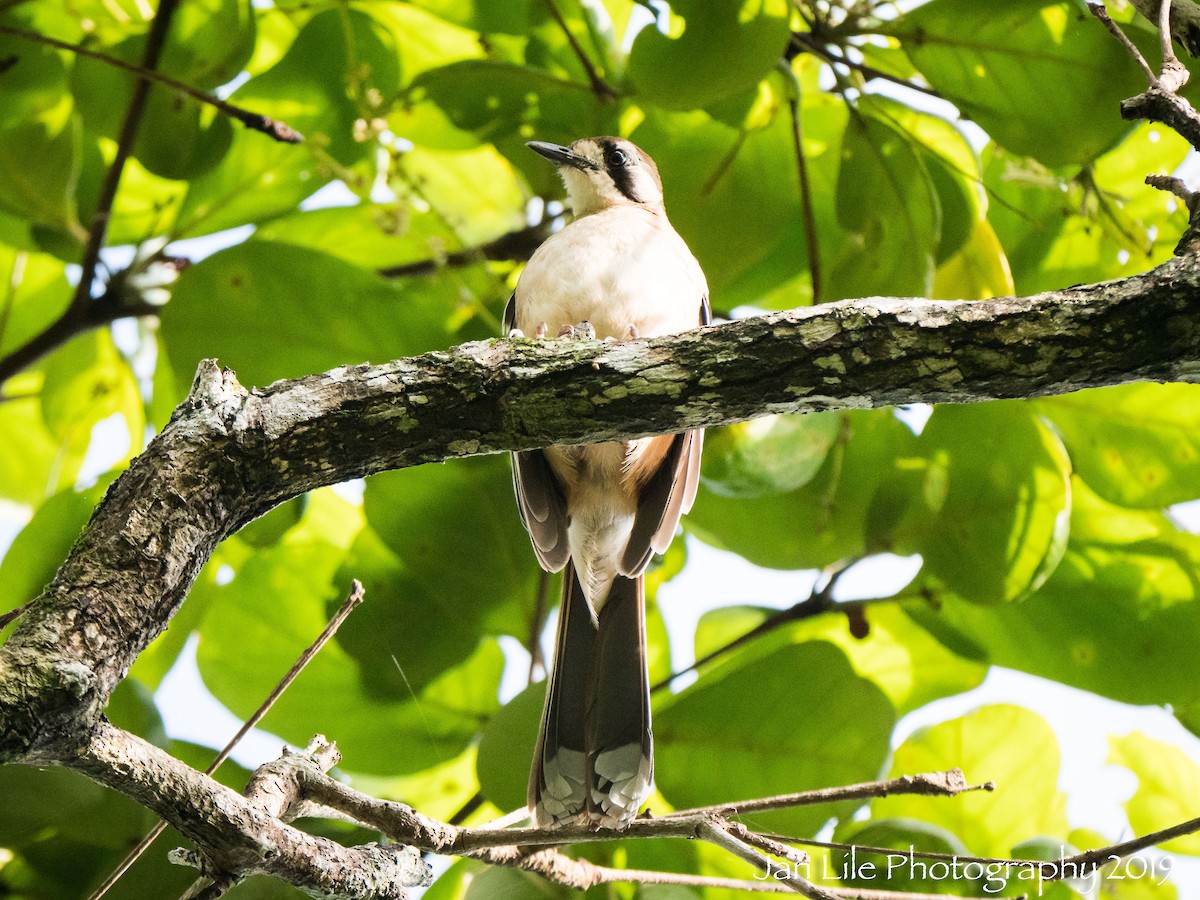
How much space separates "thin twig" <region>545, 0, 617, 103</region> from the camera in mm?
2625

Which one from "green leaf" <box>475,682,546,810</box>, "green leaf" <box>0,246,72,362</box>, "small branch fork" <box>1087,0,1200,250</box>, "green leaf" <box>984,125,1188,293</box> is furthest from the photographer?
"green leaf" <box>0,246,72,362</box>

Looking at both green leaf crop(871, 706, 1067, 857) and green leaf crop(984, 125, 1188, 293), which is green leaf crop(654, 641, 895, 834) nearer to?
green leaf crop(871, 706, 1067, 857)

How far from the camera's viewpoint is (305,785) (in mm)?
1618

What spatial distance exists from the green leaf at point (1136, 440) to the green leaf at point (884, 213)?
505 mm

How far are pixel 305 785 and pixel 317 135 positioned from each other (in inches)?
71.2

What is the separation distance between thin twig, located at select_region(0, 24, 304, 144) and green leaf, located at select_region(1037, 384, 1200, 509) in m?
1.89

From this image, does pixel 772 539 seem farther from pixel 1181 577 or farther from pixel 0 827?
pixel 0 827

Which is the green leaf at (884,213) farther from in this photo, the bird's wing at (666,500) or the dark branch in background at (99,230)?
the dark branch in background at (99,230)

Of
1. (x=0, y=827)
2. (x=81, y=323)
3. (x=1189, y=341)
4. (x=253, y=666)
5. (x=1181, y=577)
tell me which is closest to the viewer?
(x=1189, y=341)

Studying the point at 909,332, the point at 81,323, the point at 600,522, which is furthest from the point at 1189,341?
the point at 81,323

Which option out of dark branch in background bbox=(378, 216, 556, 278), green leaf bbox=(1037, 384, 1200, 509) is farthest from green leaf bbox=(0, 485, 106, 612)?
green leaf bbox=(1037, 384, 1200, 509)

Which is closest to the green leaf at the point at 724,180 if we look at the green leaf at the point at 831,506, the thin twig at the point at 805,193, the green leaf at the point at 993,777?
the thin twig at the point at 805,193

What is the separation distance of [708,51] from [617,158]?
110 centimetres

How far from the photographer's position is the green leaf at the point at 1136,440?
97.5 inches
